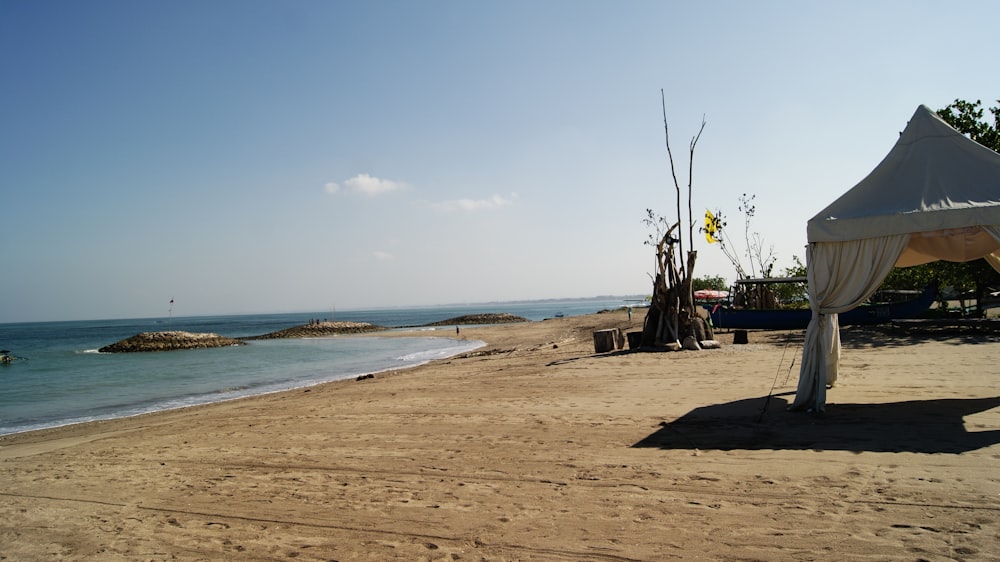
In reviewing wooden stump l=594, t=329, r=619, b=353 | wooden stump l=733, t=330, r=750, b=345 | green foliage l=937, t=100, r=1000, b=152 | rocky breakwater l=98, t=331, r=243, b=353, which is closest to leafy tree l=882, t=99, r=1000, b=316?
green foliage l=937, t=100, r=1000, b=152

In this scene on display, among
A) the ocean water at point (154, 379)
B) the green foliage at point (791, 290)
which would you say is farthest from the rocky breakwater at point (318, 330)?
the green foliage at point (791, 290)

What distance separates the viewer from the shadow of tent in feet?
18.3

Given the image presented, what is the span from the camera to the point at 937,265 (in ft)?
61.3

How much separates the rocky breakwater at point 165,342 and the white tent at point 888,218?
40228mm

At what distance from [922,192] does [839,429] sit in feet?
11.1

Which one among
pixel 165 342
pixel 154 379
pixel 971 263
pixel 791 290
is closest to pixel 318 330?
pixel 165 342

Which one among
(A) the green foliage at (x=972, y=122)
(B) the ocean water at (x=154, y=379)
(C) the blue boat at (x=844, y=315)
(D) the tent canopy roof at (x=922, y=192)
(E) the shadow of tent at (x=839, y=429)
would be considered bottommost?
(B) the ocean water at (x=154, y=379)

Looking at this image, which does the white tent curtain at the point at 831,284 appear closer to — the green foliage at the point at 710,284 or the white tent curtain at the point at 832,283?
the white tent curtain at the point at 832,283

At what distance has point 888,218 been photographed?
7008 millimetres

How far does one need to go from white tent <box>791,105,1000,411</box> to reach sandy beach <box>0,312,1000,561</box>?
1.17m

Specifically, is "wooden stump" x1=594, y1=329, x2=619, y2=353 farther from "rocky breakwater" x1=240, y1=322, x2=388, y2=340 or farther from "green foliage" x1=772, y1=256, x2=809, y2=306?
"rocky breakwater" x1=240, y1=322, x2=388, y2=340

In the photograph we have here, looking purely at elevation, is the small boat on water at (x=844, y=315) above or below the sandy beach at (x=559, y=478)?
above

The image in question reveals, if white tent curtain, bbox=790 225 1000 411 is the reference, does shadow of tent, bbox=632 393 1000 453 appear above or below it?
below

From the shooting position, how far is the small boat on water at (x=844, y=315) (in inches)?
747
